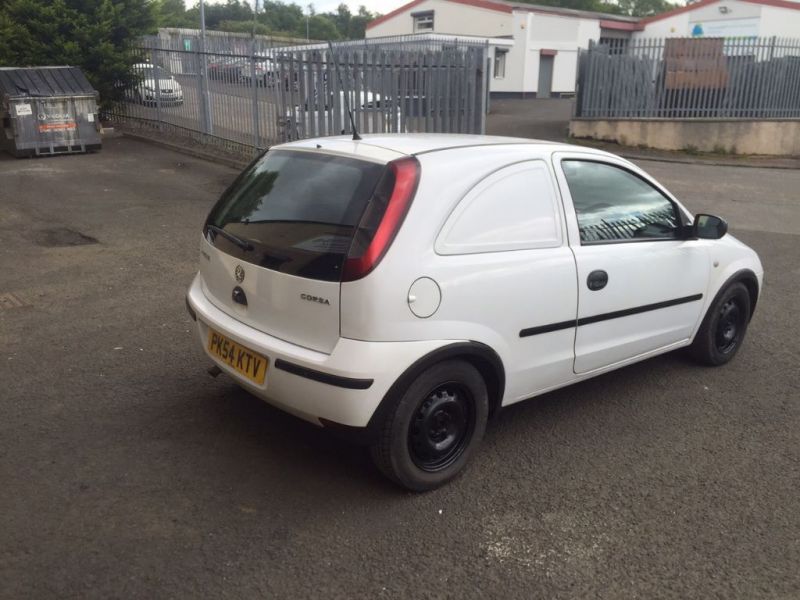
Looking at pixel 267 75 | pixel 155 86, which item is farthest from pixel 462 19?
pixel 267 75

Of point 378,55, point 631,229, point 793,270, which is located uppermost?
point 378,55

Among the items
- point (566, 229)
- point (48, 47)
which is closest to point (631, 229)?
point (566, 229)

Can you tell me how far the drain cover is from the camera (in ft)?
25.2

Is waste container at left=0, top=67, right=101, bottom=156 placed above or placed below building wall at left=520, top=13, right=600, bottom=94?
below

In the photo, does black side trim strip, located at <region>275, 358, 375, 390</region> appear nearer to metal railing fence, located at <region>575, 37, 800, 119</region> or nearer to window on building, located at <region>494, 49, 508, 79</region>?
metal railing fence, located at <region>575, 37, 800, 119</region>

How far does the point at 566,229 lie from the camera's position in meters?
3.76

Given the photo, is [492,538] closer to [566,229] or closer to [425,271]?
[425,271]

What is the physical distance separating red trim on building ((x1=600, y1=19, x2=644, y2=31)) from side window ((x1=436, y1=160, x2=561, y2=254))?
37559 millimetres

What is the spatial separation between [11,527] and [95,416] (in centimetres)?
105

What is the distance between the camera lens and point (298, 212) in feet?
11.2

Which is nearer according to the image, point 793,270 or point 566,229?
point 566,229

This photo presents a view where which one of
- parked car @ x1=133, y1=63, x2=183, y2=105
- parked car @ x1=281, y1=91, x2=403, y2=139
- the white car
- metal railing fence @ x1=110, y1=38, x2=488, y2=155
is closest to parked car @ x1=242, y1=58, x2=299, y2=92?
metal railing fence @ x1=110, y1=38, x2=488, y2=155

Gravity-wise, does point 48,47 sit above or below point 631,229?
above

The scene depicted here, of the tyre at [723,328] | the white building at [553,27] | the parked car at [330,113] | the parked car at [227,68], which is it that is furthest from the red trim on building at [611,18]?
the tyre at [723,328]
